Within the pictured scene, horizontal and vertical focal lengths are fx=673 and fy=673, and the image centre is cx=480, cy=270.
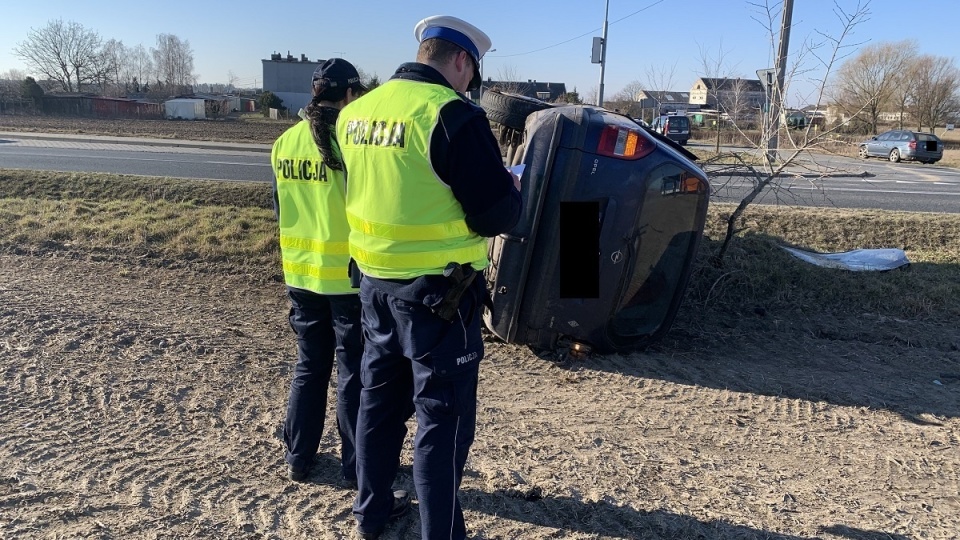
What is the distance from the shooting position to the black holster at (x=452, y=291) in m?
2.28

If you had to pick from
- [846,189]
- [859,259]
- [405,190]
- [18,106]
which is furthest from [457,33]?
[18,106]

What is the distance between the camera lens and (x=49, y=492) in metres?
2.83

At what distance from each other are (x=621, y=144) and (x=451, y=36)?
5.78 ft

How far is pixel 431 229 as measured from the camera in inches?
90.7

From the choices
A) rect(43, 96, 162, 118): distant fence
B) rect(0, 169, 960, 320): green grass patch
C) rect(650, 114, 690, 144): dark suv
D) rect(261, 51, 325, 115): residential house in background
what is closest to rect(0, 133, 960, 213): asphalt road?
rect(0, 169, 960, 320): green grass patch

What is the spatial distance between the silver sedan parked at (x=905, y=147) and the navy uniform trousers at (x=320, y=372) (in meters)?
29.5

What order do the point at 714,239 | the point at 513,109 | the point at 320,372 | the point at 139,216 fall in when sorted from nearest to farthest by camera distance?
the point at 320,372, the point at 513,109, the point at 714,239, the point at 139,216

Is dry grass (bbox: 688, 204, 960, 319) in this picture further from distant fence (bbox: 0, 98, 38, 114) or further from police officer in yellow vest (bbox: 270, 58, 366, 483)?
distant fence (bbox: 0, 98, 38, 114)

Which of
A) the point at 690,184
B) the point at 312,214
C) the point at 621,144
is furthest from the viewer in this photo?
the point at 690,184

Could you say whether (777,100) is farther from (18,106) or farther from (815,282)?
(18,106)

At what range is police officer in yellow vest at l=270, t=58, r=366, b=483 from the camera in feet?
9.16

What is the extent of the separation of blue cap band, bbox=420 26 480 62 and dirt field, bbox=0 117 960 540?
6.11 feet

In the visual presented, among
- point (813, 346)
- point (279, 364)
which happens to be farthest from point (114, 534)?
point (813, 346)

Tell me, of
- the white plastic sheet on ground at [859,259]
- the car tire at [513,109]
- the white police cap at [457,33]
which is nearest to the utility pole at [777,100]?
the white plastic sheet on ground at [859,259]
